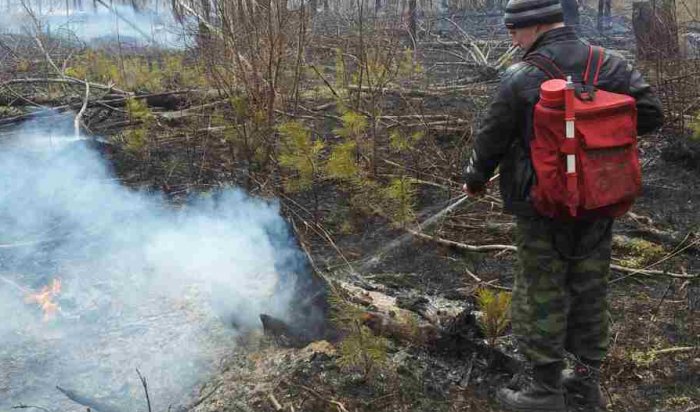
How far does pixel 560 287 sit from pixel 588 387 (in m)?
0.56

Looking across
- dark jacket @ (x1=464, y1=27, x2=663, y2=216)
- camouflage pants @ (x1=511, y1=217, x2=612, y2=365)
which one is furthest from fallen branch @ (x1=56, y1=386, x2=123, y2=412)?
dark jacket @ (x1=464, y1=27, x2=663, y2=216)

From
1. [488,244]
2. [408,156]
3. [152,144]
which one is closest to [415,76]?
[408,156]

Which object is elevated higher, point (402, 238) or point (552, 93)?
point (552, 93)

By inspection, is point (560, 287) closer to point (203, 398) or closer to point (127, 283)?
point (203, 398)

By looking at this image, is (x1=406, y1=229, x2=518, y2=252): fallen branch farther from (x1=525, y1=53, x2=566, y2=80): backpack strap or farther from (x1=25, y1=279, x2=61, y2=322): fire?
(x1=25, y1=279, x2=61, y2=322): fire

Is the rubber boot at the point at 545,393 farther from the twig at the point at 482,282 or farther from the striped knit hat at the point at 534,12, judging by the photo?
the striped knit hat at the point at 534,12

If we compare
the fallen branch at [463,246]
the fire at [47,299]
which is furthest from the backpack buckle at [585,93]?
the fire at [47,299]

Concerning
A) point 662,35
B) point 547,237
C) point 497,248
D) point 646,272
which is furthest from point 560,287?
point 662,35

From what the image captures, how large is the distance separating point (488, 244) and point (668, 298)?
1.43 metres

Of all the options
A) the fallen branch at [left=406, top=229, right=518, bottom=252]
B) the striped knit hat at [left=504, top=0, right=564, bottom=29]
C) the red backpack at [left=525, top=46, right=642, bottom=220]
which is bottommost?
the fallen branch at [left=406, top=229, right=518, bottom=252]

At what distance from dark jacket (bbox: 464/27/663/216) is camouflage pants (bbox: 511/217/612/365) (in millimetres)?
171

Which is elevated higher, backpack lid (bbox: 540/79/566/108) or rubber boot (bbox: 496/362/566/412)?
backpack lid (bbox: 540/79/566/108)

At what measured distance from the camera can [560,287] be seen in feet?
8.78

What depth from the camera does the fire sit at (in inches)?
153
